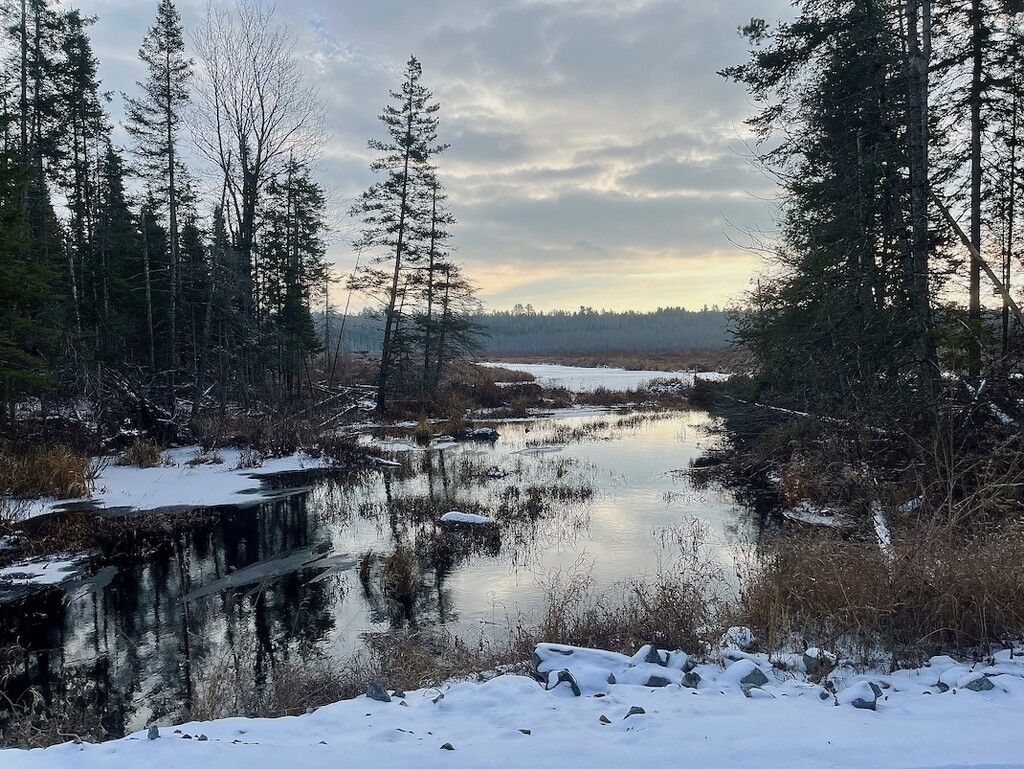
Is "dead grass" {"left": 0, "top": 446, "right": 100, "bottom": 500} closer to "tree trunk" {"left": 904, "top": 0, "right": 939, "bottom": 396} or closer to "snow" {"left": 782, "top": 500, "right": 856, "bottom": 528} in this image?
"snow" {"left": 782, "top": 500, "right": 856, "bottom": 528}

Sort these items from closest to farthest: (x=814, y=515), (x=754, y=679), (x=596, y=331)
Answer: (x=754, y=679) → (x=814, y=515) → (x=596, y=331)

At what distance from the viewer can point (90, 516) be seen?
36.4 ft

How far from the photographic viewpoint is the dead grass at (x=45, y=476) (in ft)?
38.8

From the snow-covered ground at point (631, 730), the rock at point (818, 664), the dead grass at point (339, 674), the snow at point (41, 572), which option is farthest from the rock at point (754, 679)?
the snow at point (41, 572)

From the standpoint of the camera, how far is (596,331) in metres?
166

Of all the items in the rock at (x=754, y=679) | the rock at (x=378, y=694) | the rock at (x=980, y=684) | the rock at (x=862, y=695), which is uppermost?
the rock at (x=980, y=684)

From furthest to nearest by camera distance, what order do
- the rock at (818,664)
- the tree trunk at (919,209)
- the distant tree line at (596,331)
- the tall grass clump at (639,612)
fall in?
1. the distant tree line at (596,331)
2. the tree trunk at (919,209)
3. the tall grass clump at (639,612)
4. the rock at (818,664)

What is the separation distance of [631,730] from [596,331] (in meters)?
165

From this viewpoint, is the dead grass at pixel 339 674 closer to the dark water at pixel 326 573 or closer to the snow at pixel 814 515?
the dark water at pixel 326 573

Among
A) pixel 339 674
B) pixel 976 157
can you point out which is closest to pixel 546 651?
pixel 339 674

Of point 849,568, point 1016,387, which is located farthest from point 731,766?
point 1016,387

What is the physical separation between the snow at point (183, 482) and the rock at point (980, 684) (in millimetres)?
12682

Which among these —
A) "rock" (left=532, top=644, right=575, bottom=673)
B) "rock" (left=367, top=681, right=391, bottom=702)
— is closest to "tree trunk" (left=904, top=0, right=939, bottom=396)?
"rock" (left=532, top=644, right=575, bottom=673)

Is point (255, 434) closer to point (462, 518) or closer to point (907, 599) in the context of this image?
point (462, 518)
